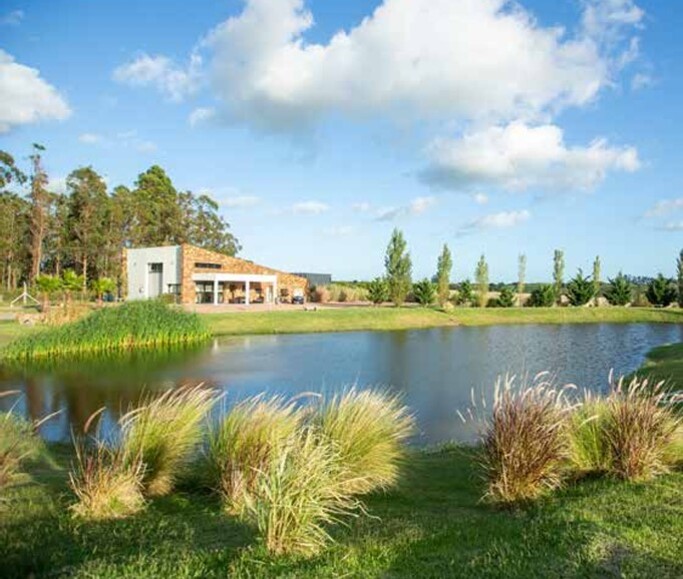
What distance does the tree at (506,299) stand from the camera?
36.9m

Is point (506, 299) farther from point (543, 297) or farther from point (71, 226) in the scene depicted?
point (71, 226)

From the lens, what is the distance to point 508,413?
436 centimetres

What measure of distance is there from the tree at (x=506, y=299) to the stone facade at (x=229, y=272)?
13.2 metres

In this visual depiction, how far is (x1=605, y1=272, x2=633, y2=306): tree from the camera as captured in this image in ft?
124

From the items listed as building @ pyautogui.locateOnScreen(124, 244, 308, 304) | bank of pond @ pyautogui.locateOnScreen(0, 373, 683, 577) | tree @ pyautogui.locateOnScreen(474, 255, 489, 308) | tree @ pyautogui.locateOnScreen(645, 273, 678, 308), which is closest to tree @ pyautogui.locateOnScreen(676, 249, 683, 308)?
tree @ pyautogui.locateOnScreen(645, 273, 678, 308)

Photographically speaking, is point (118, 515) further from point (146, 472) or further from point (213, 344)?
point (213, 344)

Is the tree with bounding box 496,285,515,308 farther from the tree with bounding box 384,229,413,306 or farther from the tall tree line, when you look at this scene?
the tall tree line

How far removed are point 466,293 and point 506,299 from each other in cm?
254

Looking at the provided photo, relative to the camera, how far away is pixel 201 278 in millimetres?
35156

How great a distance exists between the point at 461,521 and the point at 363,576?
1165 millimetres

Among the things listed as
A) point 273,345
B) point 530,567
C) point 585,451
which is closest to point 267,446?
point 530,567

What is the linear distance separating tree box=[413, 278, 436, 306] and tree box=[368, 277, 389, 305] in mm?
2214

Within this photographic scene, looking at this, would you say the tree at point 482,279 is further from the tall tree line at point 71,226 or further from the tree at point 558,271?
the tall tree line at point 71,226

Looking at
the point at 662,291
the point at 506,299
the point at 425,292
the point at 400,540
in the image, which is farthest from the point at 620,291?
the point at 400,540
